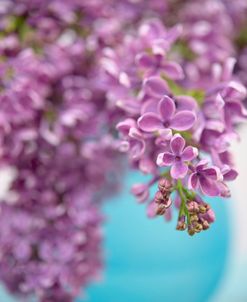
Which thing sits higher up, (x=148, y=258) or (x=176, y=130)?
(x=176, y=130)

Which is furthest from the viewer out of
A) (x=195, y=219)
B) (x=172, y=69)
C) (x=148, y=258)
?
(x=148, y=258)

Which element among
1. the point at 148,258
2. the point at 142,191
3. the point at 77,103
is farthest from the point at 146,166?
the point at 148,258

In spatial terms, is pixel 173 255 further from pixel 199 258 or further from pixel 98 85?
pixel 98 85

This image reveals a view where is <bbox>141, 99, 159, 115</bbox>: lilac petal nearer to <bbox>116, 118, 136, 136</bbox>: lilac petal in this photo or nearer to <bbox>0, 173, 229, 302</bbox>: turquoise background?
<bbox>116, 118, 136, 136</bbox>: lilac petal

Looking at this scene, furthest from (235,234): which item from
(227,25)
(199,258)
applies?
(227,25)

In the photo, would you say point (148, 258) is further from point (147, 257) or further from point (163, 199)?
point (163, 199)

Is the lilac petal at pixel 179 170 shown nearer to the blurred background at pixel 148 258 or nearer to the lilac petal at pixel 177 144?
the lilac petal at pixel 177 144
